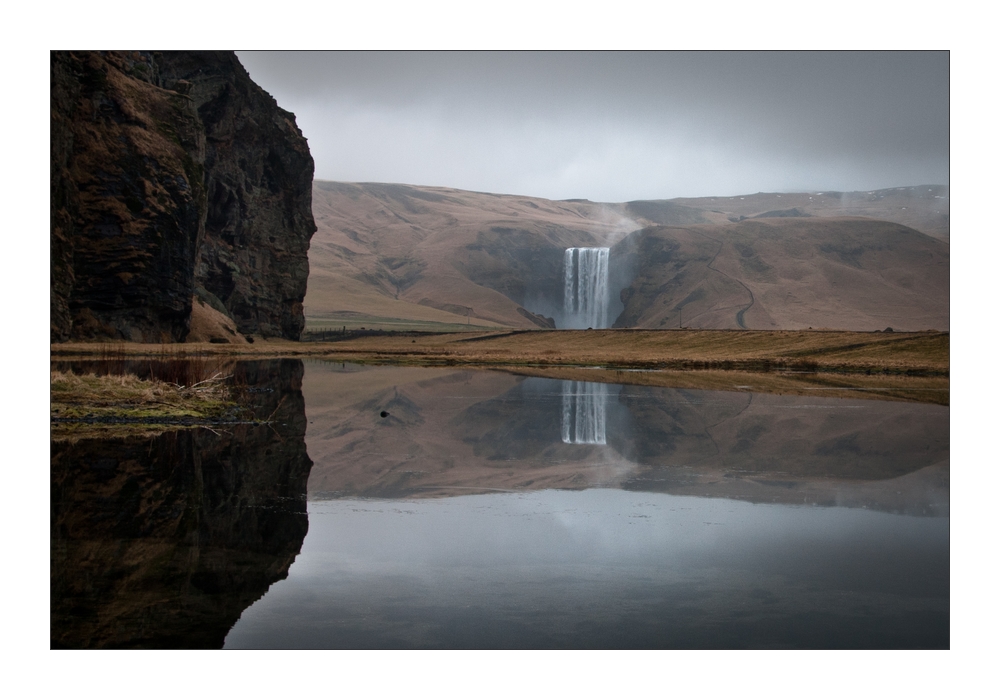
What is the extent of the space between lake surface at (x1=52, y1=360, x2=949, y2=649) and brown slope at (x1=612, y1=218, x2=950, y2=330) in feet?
457

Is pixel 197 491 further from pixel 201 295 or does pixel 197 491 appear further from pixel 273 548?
pixel 201 295

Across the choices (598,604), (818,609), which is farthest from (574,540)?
(818,609)

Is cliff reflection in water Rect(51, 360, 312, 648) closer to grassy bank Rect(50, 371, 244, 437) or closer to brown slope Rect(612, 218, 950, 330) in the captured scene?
grassy bank Rect(50, 371, 244, 437)

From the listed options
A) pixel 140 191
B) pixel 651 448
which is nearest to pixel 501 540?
pixel 651 448

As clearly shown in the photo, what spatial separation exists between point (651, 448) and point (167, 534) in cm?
1071

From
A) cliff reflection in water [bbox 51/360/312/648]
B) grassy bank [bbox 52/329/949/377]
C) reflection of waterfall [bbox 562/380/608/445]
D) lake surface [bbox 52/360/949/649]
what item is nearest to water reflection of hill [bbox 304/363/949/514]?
lake surface [bbox 52/360/949/649]

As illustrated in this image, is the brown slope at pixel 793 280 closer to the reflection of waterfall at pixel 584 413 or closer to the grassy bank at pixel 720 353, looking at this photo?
the grassy bank at pixel 720 353

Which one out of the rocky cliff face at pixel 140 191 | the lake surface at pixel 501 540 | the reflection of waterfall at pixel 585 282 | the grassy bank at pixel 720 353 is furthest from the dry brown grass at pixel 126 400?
the reflection of waterfall at pixel 585 282

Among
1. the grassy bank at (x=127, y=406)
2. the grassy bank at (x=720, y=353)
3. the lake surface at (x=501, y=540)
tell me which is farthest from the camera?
the grassy bank at (x=720, y=353)

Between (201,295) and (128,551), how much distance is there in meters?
→ 83.7

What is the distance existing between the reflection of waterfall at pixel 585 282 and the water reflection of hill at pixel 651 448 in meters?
162

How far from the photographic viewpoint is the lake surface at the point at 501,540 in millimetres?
7352

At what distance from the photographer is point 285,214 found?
108 m

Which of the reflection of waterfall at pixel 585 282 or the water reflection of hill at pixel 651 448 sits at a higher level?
the reflection of waterfall at pixel 585 282
